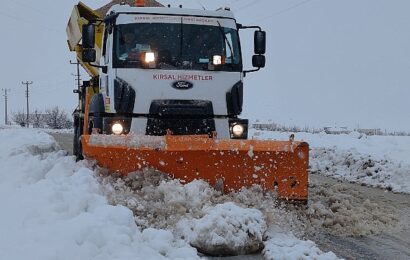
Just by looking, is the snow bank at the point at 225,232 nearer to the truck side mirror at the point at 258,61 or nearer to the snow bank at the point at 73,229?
the snow bank at the point at 73,229

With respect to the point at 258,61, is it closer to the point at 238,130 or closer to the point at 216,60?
the point at 216,60

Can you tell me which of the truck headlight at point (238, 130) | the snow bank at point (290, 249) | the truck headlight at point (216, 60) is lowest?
the snow bank at point (290, 249)

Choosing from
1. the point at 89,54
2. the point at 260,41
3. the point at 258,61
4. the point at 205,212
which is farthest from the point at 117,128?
the point at 205,212

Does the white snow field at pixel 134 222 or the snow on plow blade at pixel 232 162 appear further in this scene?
the snow on plow blade at pixel 232 162

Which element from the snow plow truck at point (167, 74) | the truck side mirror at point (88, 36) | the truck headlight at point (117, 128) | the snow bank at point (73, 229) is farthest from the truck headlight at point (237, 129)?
the snow bank at point (73, 229)

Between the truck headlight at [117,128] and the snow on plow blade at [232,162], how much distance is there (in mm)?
1466

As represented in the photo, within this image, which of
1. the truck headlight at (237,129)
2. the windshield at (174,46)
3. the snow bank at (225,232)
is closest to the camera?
the snow bank at (225,232)

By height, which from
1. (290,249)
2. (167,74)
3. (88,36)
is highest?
(88,36)

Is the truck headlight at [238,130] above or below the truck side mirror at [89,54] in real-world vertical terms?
below

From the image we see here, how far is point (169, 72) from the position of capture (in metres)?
7.19

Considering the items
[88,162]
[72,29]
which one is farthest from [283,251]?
[72,29]

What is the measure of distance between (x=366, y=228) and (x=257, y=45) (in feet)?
12.3

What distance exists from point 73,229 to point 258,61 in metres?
5.07

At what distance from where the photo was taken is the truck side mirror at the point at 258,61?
7988mm
